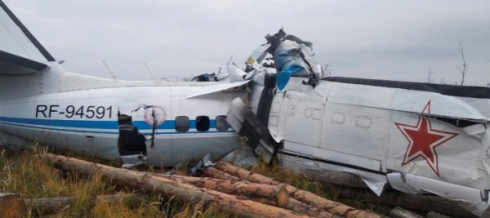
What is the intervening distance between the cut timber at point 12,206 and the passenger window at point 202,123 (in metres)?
4.31

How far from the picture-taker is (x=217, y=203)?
5246 mm

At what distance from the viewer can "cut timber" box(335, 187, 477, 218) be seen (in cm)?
586

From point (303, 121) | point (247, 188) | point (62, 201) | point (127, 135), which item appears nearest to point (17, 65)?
point (127, 135)

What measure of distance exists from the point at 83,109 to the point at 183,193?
4377mm

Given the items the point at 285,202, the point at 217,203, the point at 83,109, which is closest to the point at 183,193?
the point at 217,203

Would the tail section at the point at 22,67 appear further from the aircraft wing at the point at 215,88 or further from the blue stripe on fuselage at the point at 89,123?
the aircraft wing at the point at 215,88

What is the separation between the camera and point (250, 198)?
18.4ft

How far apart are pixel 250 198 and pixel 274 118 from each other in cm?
269

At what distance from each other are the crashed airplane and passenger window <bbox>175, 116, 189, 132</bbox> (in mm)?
21

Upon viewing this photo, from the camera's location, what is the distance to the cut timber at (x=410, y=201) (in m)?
5.86

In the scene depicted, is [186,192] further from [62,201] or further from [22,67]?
[22,67]

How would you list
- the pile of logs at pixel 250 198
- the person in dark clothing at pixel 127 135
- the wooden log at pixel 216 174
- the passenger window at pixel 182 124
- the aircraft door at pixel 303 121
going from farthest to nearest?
the person in dark clothing at pixel 127 135, the passenger window at pixel 182 124, the aircraft door at pixel 303 121, the wooden log at pixel 216 174, the pile of logs at pixel 250 198

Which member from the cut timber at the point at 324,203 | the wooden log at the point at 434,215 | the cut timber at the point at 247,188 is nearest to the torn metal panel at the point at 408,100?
the wooden log at the point at 434,215

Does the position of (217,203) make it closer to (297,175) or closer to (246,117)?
(297,175)
